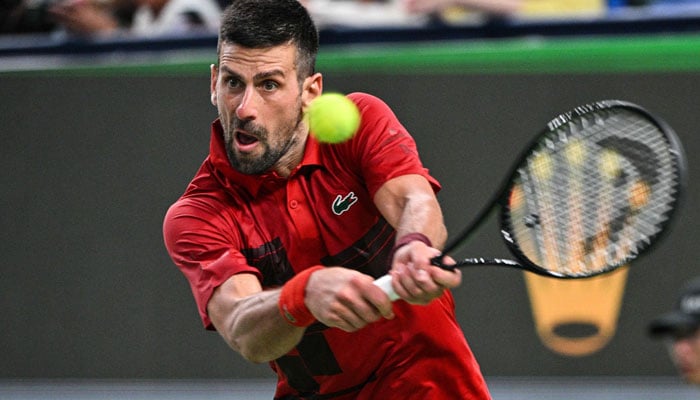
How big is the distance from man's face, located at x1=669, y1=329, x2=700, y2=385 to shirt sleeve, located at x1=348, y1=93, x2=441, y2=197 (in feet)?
3.00

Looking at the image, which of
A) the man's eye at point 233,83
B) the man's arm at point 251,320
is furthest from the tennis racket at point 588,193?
the man's eye at point 233,83

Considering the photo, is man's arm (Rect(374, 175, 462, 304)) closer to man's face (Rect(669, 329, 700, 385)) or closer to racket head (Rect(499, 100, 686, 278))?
racket head (Rect(499, 100, 686, 278))

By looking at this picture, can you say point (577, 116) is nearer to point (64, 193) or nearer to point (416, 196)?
point (416, 196)

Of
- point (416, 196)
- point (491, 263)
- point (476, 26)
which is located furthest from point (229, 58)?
point (476, 26)

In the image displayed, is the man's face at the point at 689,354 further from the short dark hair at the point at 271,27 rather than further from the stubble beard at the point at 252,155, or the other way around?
the short dark hair at the point at 271,27

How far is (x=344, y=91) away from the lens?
5.40 m

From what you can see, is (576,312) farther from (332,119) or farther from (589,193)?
(332,119)

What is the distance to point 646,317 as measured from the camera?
17.1 feet

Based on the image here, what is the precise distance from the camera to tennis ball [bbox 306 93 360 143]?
299 cm

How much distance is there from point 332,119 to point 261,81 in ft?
0.75

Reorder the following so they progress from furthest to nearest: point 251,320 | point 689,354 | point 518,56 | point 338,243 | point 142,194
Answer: point 142,194, point 518,56, point 338,243, point 251,320, point 689,354

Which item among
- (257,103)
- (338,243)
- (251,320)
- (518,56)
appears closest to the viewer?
(251,320)

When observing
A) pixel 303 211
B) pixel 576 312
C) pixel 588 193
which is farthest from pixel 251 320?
pixel 576 312

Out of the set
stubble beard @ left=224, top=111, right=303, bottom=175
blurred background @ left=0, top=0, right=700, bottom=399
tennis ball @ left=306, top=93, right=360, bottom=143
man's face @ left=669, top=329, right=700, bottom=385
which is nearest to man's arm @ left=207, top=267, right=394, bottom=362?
stubble beard @ left=224, top=111, right=303, bottom=175
